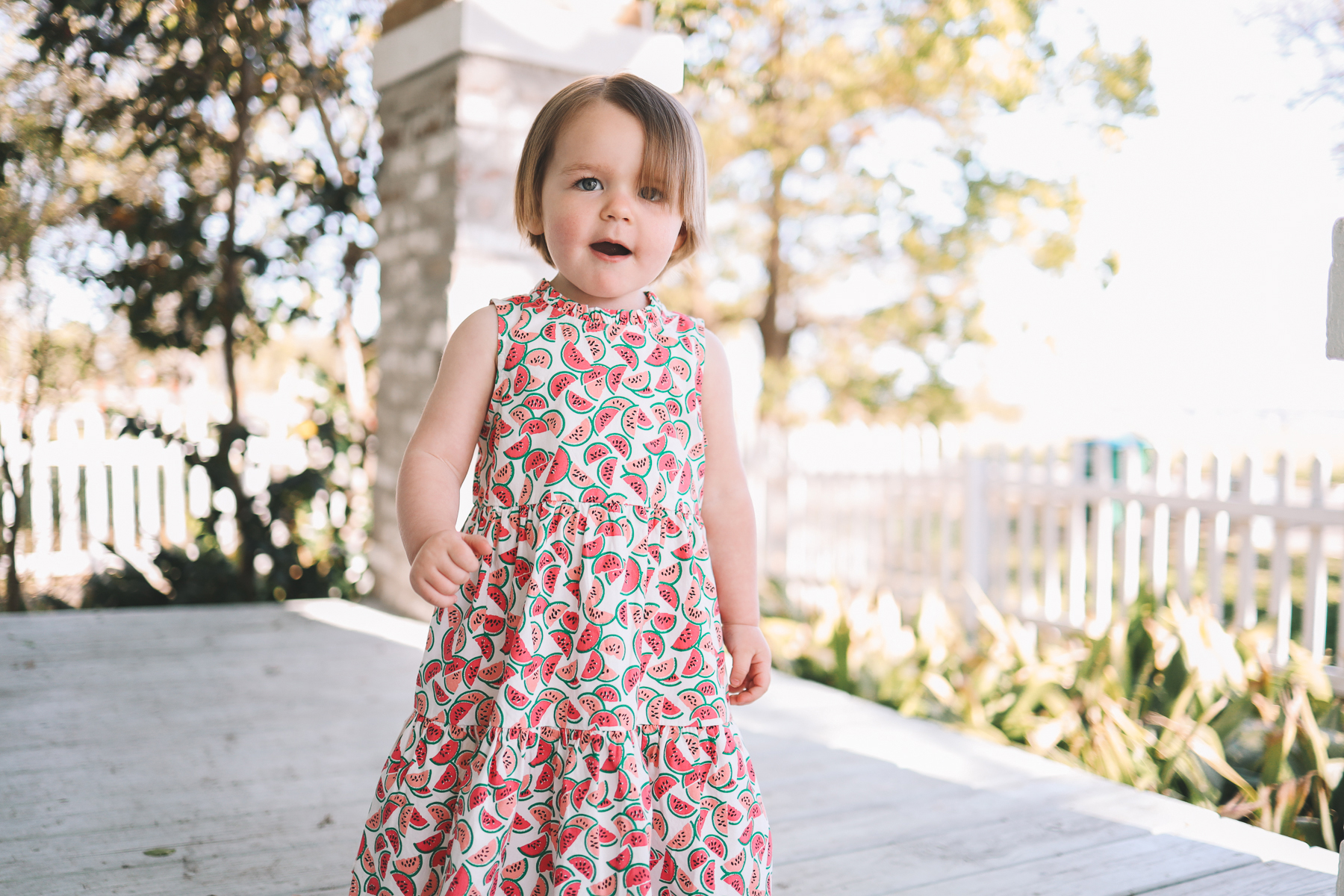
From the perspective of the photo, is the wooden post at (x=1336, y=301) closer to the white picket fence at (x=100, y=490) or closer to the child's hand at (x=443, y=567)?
the child's hand at (x=443, y=567)

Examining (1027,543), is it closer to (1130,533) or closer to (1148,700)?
(1130,533)

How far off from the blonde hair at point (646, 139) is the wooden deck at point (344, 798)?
1347mm

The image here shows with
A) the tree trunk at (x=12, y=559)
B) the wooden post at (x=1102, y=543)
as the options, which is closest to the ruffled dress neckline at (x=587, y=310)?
the wooden post at (x=1102, y=543)

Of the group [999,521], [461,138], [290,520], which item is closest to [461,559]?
[461,138]

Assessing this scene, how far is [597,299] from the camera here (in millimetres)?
1548

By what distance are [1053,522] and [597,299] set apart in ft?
13.7

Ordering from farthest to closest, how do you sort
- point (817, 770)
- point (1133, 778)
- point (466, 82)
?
point (466, 82), point (1133, 778), point (817, 770)

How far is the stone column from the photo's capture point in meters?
4.04

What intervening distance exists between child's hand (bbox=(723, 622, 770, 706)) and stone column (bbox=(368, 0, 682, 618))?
256 cm

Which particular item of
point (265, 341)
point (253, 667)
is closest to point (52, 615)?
point (253, 667)

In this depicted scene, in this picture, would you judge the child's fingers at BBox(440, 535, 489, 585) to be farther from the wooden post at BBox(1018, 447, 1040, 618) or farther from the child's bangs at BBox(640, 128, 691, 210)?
the wooden post at BBox(1018, 447, 1040, 618)

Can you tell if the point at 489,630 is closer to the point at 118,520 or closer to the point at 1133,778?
the point at 1133,778

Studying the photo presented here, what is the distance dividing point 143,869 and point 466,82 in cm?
322

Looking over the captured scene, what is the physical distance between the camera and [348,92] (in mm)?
5508
